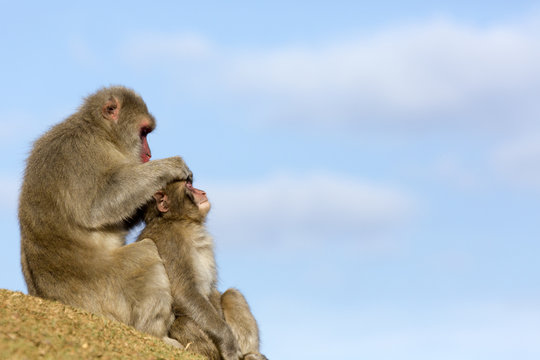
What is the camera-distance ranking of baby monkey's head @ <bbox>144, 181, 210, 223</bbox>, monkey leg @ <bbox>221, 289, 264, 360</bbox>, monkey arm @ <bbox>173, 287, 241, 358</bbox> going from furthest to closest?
monkey leg @ <bbox>221, 289, 264, 360</bbox> < baby monkey's head @ <bbox>144, 181, 210, 223</bbox> < monkey arm @ <bbox>173, 287, 241, 358</bbox>

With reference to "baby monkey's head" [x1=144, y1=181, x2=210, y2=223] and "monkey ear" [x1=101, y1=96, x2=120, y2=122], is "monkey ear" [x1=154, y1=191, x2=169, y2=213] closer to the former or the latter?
"baby monkey's head" [x1=144, y1=181, x2=210, y2=223]

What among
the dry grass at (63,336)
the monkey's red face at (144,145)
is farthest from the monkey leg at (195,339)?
the monkey's red face at (144,145)

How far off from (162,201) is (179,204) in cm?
21

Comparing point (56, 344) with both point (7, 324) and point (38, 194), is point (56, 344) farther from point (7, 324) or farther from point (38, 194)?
point (38, 194)

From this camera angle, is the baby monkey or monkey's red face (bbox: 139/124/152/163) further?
monkey's red face (bbox: 139/124/152/163)

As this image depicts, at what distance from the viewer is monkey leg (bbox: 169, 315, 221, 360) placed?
8.88 metres

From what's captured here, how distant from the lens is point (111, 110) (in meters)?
9.85

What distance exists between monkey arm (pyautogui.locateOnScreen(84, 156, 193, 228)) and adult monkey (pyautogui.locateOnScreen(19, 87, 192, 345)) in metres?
0.01

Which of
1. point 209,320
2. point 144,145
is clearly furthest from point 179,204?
point 209,320

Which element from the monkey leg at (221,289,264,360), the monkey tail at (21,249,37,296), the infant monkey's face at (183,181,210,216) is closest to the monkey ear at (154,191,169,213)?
the infant monkey's face at (183,181,210,216)

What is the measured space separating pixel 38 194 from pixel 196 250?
195 centimetres

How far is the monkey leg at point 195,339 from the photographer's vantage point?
29.1 feet

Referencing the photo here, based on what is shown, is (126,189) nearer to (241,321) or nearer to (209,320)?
(209,320)

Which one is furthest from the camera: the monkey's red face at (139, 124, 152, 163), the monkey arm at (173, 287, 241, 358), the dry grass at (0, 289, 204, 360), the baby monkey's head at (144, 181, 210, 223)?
the monkey's red face at (139, 124, 152, 163)
